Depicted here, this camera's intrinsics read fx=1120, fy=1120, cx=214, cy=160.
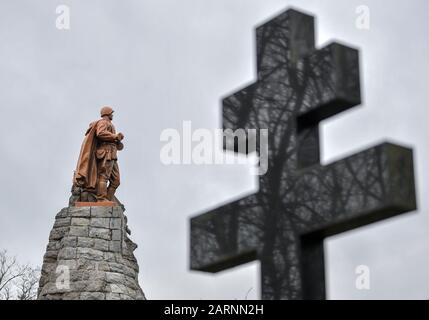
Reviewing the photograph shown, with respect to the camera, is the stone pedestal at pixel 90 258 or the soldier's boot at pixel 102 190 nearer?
the stone pedestal at pixel 90 258

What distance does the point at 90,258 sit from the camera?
1748 cm

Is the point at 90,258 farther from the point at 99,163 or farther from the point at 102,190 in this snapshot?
the point at 99,163

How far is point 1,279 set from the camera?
92.4ft

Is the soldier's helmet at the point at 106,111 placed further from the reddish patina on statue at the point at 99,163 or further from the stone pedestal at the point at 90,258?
the stone pedestal at the point at 90,258

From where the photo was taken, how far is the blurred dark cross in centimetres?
538

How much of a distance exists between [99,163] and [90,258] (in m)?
1.75

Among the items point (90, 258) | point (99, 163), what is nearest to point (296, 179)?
point (90, 258)

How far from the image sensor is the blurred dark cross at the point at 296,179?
17.6 feet

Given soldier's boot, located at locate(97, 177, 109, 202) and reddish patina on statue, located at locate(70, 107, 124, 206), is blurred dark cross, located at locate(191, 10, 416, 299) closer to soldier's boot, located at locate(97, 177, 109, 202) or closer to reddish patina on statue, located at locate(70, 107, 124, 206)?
reddish patina on statue, located at locate(70, 107, 124, 206)

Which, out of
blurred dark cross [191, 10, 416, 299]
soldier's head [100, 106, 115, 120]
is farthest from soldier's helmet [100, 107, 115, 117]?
blurred dark cross [191, 10, 416, 299]

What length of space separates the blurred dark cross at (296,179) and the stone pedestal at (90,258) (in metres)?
10.8

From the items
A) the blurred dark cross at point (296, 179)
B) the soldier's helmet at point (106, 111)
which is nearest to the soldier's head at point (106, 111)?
the soldier's helmet at point (106, 111)
